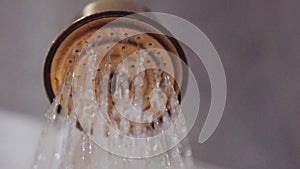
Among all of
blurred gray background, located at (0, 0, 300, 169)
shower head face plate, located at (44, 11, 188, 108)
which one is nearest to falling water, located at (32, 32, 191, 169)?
Result: shower head face plate, located at (44, 11, 188, 108)

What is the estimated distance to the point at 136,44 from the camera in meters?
0.76

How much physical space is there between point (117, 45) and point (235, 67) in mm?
430

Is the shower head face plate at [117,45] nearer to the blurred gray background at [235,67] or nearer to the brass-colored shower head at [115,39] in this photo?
the brass-colored shower head at [115,39]

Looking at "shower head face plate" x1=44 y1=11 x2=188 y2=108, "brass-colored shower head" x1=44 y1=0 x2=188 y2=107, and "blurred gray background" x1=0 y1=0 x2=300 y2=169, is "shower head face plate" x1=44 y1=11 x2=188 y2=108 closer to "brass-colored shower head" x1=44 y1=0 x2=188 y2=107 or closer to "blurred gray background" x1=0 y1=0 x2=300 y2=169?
"brass-colored shower head" x1=44 y1=0 x2=188 y2=107

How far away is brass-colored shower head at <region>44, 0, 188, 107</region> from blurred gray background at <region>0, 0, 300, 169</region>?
29 centimetres

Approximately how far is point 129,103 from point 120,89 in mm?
26

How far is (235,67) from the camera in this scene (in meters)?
1.12

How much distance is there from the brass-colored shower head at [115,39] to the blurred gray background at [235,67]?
29cm

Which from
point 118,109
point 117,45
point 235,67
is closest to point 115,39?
point 117,45

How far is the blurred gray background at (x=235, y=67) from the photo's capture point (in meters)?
1.05

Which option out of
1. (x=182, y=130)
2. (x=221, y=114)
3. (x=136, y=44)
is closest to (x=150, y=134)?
(x=182, y=130)

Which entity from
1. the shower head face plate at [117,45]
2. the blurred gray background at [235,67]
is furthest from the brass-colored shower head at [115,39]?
the blurred gray background at [235,67]

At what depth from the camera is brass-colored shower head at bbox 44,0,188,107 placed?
2.39 feet

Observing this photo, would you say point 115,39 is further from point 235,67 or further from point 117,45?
point 235,67
